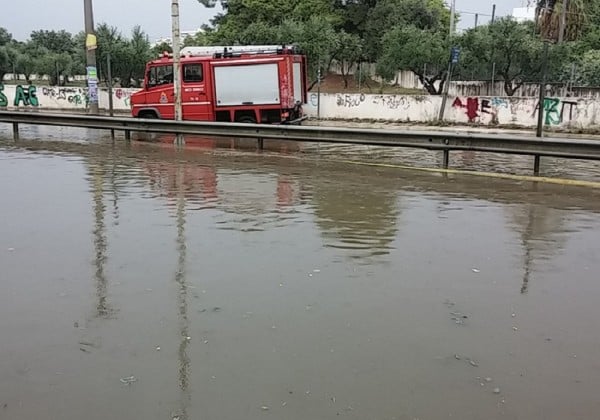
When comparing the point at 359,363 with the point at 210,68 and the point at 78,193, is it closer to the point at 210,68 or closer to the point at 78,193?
the point at 78,193

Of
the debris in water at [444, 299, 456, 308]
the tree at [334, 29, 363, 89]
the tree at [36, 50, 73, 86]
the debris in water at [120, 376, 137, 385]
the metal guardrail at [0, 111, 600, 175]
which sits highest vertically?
the tree at [334, 29, 363, 89]

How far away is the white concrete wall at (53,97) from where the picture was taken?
1417 inches

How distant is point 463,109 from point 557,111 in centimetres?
379

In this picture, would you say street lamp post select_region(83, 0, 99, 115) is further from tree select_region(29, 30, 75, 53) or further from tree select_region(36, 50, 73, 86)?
tree select_region(29, 30, 75, 53)

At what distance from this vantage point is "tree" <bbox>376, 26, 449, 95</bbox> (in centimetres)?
3372

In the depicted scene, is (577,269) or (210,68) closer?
(577,269)

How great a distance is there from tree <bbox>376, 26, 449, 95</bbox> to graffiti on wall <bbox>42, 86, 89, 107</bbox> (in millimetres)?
17099

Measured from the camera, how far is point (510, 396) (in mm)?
3475

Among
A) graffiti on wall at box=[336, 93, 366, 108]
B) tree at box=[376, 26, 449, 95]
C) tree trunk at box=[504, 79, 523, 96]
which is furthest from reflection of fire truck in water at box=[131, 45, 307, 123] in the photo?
tree at box=[376, 26, 449, 95]

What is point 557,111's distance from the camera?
24.5 metres

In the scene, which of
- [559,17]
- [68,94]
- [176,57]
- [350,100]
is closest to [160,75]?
[176,57]

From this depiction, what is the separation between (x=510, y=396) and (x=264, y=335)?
1557 millimetres

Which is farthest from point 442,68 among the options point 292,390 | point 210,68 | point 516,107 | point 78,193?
point 292,390

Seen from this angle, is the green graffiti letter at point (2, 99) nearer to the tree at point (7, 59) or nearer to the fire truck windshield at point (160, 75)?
the tree at point (7, 59)
